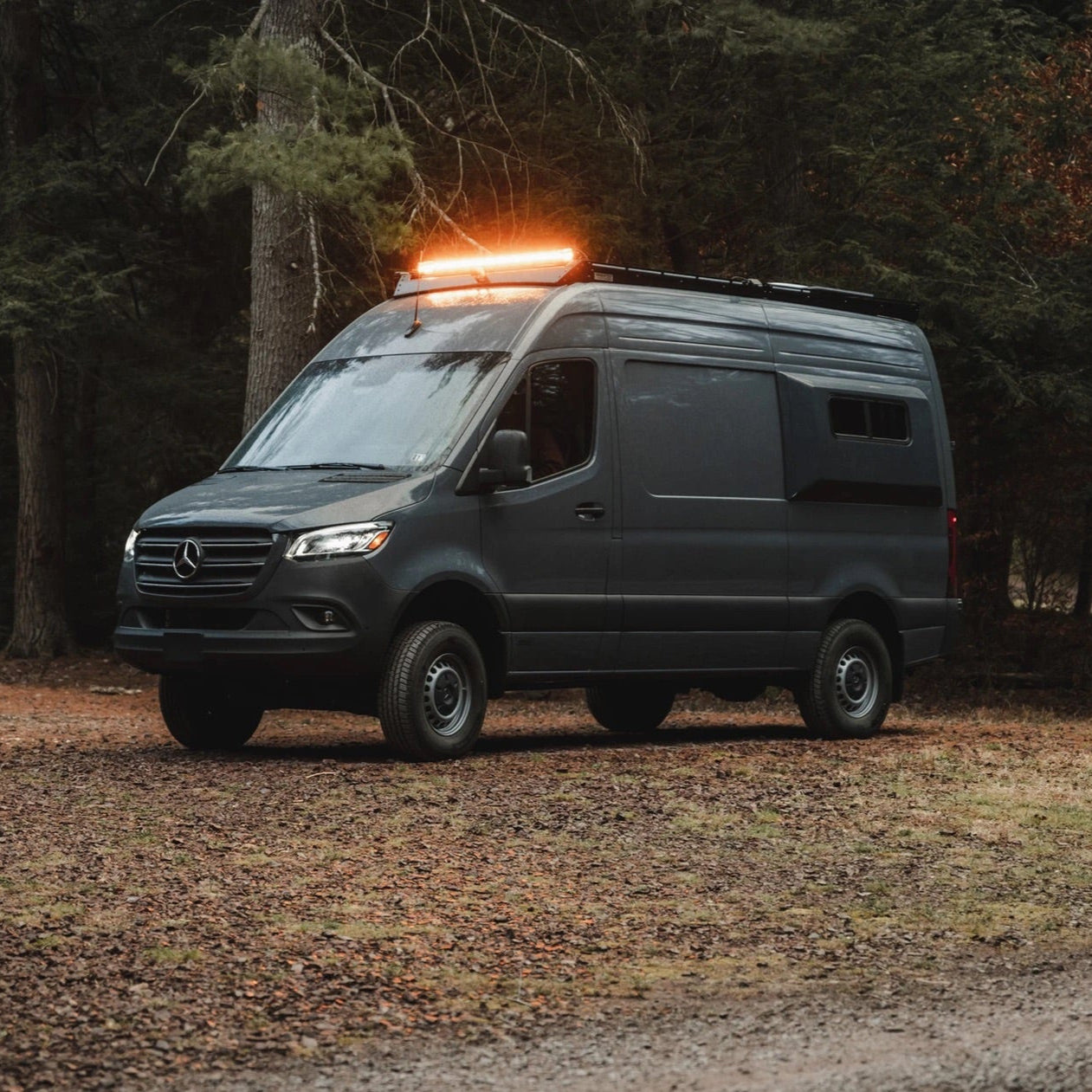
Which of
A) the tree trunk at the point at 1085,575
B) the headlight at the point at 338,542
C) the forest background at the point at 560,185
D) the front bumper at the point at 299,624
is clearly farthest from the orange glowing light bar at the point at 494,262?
the tree trunk at the point at 1085,575

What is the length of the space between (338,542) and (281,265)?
7322mm

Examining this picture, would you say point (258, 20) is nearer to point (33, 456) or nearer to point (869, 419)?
point (869, 419)

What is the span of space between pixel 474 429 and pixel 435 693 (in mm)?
Result: 1506

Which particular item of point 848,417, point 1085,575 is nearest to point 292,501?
point 848,417

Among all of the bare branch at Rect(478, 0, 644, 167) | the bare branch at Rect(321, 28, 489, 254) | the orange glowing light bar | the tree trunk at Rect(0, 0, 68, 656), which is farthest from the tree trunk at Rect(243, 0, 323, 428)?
the tree trunk at Rect(0, 0, 68, 656)

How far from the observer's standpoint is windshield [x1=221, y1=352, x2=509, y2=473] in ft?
35.3

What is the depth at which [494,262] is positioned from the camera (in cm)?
1180

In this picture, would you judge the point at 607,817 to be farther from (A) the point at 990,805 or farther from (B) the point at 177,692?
(B) the point at 177,692

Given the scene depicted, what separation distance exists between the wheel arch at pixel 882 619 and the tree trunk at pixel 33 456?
45.1ft

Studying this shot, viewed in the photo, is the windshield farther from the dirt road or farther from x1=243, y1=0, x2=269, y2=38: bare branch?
x1=243, y1=0, x2=269, y2=38: bare branch

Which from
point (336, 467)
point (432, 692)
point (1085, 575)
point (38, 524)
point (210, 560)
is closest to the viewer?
point (210, 560)

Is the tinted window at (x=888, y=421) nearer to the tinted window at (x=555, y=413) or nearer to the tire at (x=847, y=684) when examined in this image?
the tire at (x=847, y=684)

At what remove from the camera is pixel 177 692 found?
1127cm

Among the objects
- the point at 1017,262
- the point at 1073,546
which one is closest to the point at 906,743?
the point at 1017,262
